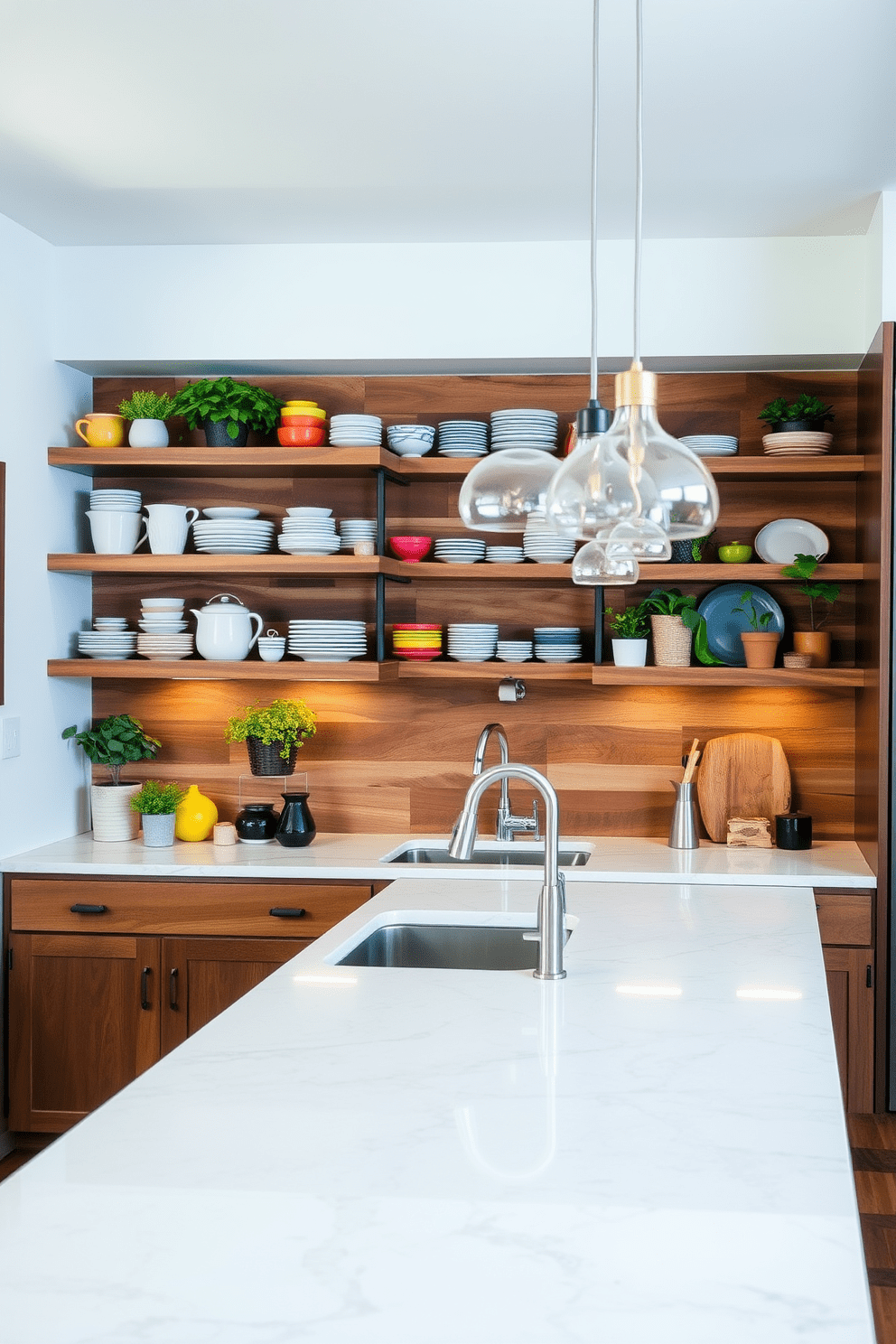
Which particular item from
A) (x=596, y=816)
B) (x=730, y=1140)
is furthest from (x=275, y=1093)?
A: (x=596, y=816)

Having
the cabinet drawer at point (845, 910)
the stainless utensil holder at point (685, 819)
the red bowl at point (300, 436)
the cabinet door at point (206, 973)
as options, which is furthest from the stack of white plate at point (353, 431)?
the cabinet drawer at point (845, 910)

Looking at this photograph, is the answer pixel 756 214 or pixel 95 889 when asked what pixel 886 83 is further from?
pixel 95 889

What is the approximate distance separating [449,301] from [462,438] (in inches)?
16.7

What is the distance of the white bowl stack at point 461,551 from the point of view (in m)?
4.00

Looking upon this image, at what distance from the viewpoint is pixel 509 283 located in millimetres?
3939

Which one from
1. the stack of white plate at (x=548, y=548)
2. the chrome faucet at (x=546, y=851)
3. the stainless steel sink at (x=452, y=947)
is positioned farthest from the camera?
the stack of white plate at (x=548, y=548)

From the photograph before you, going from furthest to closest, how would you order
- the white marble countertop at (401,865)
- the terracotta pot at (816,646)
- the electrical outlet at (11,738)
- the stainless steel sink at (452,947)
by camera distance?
1. the terracotta pot at (816,646)
2. the electrical outlet at (11,738)
3. the white marble countertop at (401,865)
4. the stainless steel sink at (452,947)

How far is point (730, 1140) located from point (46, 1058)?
274 centimetres

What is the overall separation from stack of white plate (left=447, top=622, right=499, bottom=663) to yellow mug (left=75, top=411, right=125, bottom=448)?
4.02 feet

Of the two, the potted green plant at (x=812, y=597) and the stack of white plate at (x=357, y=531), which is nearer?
the potted green plant at (x=812, y=597)

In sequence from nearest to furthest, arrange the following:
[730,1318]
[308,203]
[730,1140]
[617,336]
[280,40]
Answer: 1. [730,1318]
2. [730,1140]
3. [280,40]
4. [308,203]
5. [617,336]

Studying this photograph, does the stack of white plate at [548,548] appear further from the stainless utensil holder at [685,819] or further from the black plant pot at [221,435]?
the black plant pot at [221,435]

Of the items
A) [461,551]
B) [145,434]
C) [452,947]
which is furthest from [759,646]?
[145,434]

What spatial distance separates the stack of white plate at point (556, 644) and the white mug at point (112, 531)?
1.34 metres
